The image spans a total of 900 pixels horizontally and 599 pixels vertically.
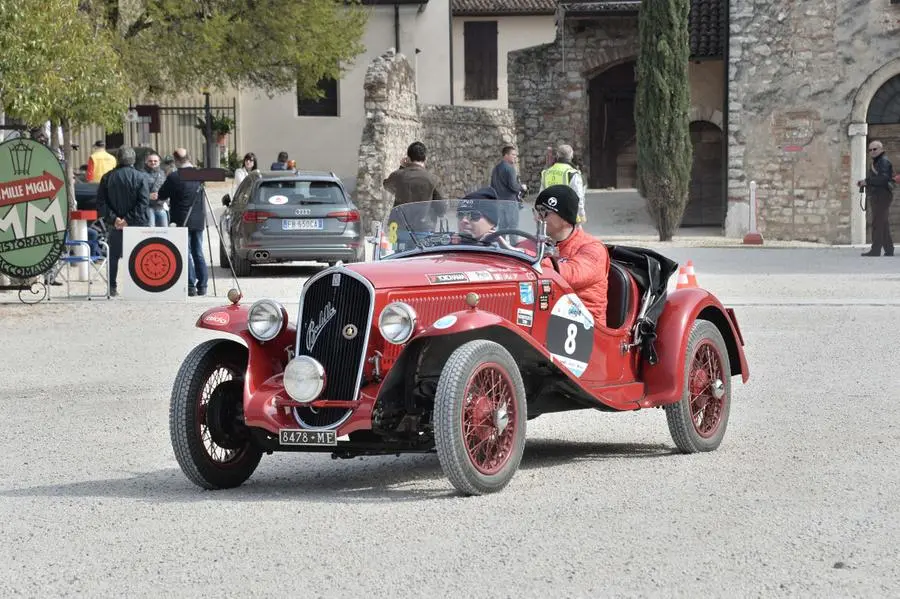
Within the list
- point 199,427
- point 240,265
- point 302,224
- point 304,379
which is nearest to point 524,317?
point 304,379

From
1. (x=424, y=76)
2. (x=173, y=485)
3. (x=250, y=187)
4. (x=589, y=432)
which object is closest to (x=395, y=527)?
(x=173, y=485)

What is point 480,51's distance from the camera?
5047 centimetres

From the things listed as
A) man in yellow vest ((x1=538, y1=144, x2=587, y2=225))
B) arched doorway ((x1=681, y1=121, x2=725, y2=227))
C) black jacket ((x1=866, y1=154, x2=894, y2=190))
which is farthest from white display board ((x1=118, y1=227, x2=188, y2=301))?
arched doorway ((x1=681, y1=121, x2=725, y2=227))

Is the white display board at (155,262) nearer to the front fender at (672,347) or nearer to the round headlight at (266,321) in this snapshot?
the front fender at (672,347)

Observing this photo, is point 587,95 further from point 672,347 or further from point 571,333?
point 571,333

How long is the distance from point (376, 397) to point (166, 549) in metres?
1.40

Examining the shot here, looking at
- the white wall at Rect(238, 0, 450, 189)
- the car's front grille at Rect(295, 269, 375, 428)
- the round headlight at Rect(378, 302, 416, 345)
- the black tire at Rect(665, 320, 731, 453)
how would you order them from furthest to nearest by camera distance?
the white wall at Rect(238, 0, 450, 189)
the black tire at Rect(665, 320, 731, 453)
the car's front grille at Rect(295, 269, 375, 428)
the round headlight at Rect(378, 302, 416, 345)

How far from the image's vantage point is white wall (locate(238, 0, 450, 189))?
1857 inches

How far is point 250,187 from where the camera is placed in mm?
22797

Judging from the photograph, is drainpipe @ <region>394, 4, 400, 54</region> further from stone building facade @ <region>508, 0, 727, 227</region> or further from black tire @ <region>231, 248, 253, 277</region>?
black tire @ <region>231, 248, 253, 277</region>

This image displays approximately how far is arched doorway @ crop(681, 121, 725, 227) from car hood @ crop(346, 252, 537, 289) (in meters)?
28.3

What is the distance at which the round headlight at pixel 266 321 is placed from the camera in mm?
7883

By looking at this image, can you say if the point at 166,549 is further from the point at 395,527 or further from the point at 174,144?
the point at 174,144

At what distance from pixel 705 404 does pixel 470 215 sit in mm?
1742
